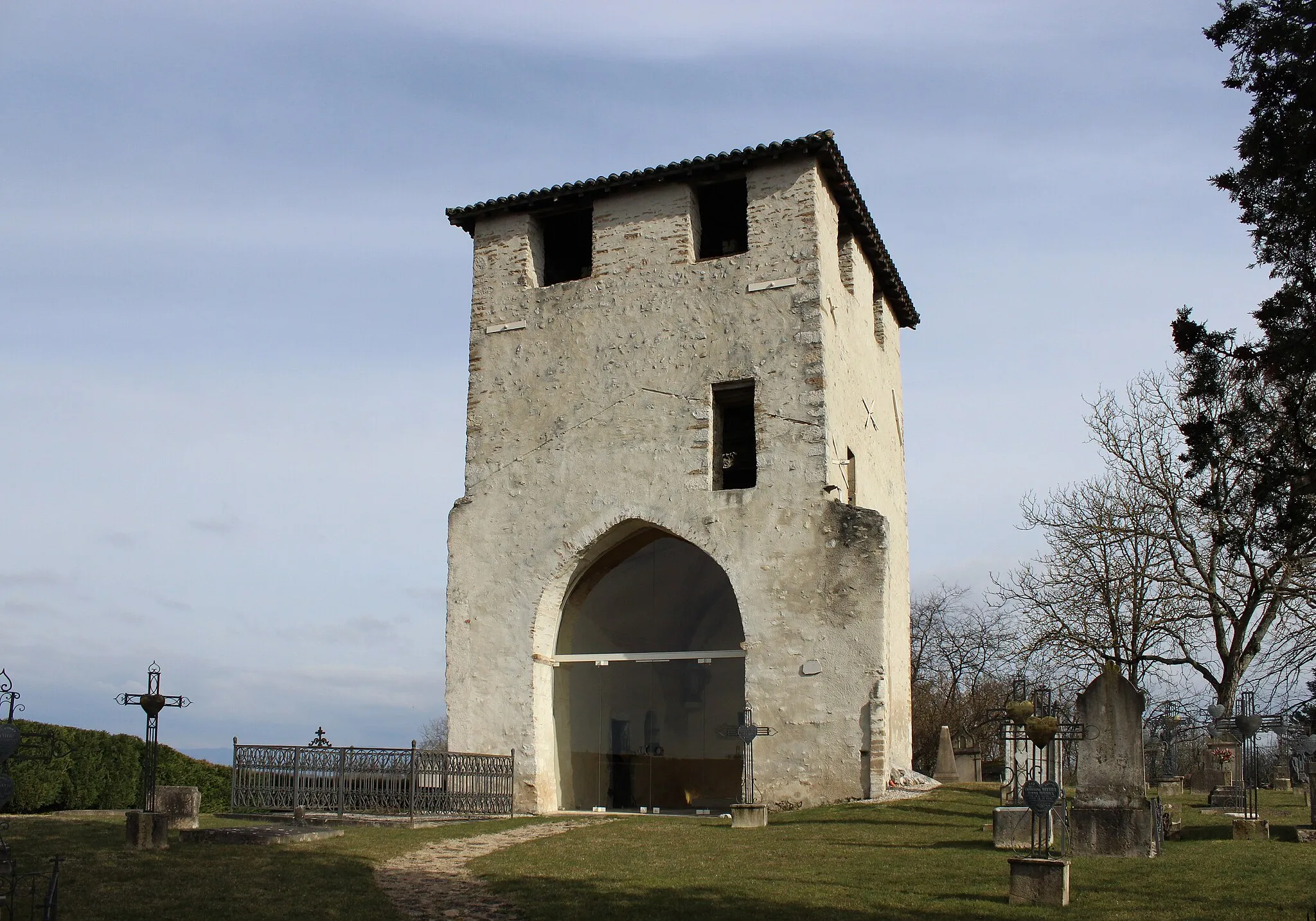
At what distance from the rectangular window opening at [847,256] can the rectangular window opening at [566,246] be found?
13.8ft

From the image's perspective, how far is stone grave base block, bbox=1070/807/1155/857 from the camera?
34.6ft

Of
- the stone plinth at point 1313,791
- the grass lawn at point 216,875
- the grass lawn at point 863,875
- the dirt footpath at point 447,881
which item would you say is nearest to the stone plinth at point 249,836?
the grass lawn at point 216,875

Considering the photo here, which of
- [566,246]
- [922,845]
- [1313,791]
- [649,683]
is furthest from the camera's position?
[649,683]

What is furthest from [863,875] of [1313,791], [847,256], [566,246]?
[566,246]

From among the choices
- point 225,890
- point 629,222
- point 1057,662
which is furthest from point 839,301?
point 225,890

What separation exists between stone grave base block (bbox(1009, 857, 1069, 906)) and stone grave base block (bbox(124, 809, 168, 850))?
25.9 feet

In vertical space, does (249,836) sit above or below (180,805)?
below

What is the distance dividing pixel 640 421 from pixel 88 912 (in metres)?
11.2

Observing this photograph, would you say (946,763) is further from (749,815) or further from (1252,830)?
(1252,830)

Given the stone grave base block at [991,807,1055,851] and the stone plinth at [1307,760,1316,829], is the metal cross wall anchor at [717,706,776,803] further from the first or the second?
the stone plinth at [1307,760,1316,829]

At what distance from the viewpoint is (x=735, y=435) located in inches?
784

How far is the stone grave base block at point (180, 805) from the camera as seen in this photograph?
12594 mm

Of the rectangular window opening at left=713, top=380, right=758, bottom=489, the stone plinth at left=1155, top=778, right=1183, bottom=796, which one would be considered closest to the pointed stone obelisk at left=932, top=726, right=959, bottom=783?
the stone plinth at left=1155, top=778, right=1183, bottom=796

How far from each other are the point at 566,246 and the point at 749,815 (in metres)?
11.0
